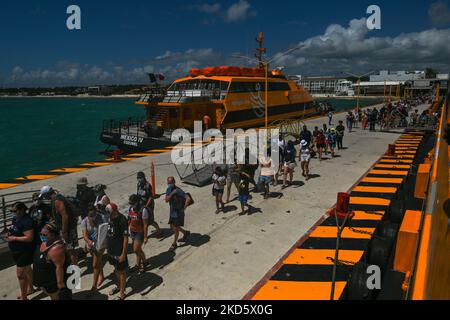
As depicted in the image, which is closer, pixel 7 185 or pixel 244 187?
pixel 244 187

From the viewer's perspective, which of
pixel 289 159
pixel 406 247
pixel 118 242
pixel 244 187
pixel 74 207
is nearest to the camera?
pixel 118 242

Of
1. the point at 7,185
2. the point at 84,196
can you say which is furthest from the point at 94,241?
the point at 7,185

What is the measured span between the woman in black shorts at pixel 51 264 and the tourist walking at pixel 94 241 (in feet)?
3.17

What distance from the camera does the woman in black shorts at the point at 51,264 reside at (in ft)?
16.4

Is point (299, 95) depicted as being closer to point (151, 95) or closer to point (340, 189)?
point (151, 95)

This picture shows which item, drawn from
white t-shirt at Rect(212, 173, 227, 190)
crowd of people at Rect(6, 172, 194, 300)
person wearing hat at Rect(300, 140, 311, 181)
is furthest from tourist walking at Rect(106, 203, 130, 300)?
person wearing hat at Rect(300, 140, 311, 181)

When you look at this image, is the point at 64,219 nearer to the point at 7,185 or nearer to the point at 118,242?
the point at 118,242

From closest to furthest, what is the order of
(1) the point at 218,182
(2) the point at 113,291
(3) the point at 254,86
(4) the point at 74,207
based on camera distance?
(2) the point at 113,291, (4) the point at 74,207, (1) the point at 218,182, (3) the point at 254,86

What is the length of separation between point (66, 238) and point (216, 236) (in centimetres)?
354

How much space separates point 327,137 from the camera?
17.1m

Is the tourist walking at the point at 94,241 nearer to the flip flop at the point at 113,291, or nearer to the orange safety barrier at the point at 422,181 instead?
the flip flop at the point at 113,291

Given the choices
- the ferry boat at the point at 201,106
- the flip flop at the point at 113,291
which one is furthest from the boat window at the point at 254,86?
the flip flop at the point at 113,291

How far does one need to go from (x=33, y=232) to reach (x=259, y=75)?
2628cm

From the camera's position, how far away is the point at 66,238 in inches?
257
